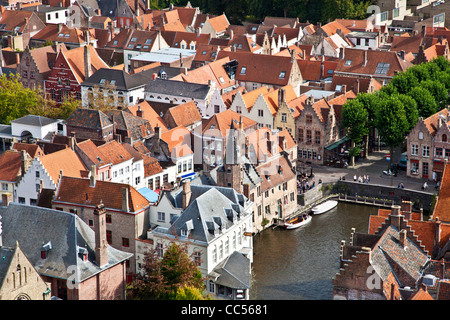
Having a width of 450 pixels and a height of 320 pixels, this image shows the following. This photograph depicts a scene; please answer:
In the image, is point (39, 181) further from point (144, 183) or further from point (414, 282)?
point (414, 282)

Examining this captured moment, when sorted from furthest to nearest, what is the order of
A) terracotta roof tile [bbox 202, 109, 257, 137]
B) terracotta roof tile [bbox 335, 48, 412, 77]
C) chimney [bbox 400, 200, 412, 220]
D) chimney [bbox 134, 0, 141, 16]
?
1. chimney [bbox 134, 0, 141, 16]
2. terracotta roof tile [bbox 335, 48, 412, 77]
3. terracotta roof tile [bbox 202, 109, 257, 137]
4. chimney [bbox 400, 200, 412, 220]

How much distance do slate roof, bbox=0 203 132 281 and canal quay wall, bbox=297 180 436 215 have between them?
1352 inches

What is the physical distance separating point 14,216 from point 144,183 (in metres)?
26.4

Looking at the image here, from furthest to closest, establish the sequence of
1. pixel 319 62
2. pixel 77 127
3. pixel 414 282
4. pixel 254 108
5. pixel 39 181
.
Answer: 1. pixel 319 62
2. pixel 254 108
3. pixel 77 127
4. pixel 39 181
5. pixel 414 282

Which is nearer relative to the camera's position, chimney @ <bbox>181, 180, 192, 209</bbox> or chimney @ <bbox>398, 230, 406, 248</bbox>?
chimney @ <bbox>398, 230, 406, 248</bbox>

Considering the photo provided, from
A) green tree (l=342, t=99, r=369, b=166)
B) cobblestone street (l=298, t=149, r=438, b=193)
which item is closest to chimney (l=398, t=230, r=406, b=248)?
cobblestone street (l=298, t=149, r=438, b=193)

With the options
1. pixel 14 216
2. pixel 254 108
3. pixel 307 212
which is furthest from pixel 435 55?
pixel 14 216

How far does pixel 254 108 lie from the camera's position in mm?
113125

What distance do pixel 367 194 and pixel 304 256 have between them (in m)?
19.5

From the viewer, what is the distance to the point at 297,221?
95.6m

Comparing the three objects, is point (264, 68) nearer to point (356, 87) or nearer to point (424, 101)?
point (356, 87)

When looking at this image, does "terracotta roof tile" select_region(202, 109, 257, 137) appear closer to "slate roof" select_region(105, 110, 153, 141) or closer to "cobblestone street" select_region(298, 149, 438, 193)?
"slate roof" select_region(105, 110, 153, 141)

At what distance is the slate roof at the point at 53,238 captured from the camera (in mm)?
68938

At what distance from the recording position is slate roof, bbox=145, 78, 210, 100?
378ft
